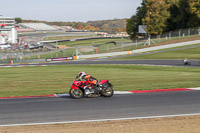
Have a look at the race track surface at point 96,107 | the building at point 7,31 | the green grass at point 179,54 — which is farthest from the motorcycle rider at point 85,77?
the building at point 7,31

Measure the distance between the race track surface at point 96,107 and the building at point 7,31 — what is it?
120351 mm

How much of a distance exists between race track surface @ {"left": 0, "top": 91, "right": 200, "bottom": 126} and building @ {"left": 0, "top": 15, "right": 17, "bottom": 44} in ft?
395

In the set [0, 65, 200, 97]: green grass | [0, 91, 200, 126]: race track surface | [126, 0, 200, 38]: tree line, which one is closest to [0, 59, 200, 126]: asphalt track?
[0, 91, 200, 126]: race track surface

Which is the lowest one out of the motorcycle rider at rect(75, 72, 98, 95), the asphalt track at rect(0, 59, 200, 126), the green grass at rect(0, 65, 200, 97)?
the green grass at rect(0, 65, 200, 97)

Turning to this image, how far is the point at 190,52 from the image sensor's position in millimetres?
53000

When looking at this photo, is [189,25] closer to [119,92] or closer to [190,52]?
[190,52]

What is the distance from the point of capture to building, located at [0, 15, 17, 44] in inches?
5049

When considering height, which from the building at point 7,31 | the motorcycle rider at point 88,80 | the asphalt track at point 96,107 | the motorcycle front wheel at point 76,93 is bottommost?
the asphalt track at point 96,107

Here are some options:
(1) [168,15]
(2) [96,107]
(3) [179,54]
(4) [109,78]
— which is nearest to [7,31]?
(1) [168,15]

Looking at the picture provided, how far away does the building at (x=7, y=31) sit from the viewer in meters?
128

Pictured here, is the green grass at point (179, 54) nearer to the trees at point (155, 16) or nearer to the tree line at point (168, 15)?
the tree line at point (168, 15)

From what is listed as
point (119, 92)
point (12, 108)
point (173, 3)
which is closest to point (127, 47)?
point (173, 3)

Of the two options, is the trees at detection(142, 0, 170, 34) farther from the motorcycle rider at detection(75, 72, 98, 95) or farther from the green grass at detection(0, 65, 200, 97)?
the motorcycle rider at detection(75, 72, 98, 95)

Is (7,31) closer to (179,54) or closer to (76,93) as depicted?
Answer: (179,54)
